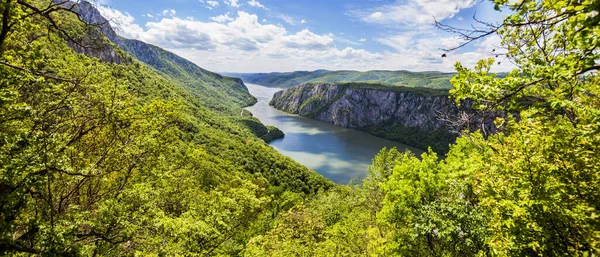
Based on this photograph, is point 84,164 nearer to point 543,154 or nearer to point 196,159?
point 196,159

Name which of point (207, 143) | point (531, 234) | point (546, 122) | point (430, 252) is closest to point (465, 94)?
point (546, 122)

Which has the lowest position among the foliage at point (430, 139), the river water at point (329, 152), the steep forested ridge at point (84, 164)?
the foliage at point (430, 139)

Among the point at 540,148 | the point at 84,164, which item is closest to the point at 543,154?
the point at 540,148

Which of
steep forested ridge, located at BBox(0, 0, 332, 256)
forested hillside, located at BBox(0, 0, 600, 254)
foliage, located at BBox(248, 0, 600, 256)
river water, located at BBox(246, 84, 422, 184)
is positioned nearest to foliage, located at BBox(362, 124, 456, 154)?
river water, located at BBox(246, 84, 422, 184)

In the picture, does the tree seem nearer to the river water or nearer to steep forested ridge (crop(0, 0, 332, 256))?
steep forested ridge (crop(0, 0, 332, 256))

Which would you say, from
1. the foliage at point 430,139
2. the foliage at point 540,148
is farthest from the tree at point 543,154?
the foliage at point 430,139

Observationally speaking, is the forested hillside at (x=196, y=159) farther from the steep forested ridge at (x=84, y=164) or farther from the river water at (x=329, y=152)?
the river water at (x=329, y=152)

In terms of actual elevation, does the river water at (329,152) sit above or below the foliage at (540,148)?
below

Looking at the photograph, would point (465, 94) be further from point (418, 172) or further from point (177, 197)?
point (177, 197)
